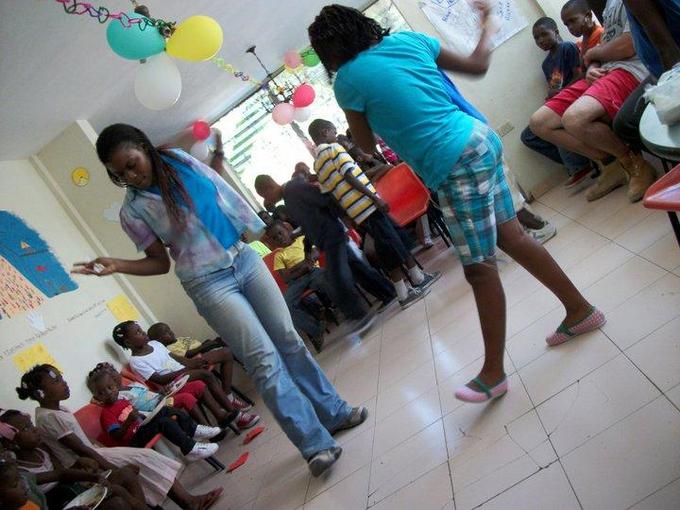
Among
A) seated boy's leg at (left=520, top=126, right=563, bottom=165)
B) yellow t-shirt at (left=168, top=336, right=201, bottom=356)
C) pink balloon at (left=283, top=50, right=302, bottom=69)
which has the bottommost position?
seated boy's leg at (left=520, top=126, right=563, bottom=165)

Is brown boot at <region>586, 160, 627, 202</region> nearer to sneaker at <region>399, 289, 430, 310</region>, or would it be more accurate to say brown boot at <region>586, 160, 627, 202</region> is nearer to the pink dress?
sneaker at <region>399, 289, 430, 310</region>

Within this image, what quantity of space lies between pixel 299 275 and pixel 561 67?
A: 9.02ft

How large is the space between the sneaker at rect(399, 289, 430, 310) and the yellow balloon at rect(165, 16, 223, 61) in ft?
7.54

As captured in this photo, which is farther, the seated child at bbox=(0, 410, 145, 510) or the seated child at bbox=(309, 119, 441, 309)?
the seated child at bbox=(309, 119, 441, 309)

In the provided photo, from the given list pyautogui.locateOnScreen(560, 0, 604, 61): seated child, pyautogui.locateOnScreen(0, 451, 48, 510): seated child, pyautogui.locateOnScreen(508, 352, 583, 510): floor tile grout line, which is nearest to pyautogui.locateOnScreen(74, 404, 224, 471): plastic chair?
pyautogui.locateOnScreen(0, 451, 48, 510): seated child

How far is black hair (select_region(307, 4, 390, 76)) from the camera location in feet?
5.78

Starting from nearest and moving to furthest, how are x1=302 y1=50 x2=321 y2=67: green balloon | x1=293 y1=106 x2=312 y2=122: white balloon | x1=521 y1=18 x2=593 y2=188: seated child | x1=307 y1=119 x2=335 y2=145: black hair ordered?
x1=521 y1=18 x2=593 y2=188: seated child < x1=307 y1=119 x2=335 y2=145: black hair < x1=302 y1=50 x2=321 y2=67: green balloon < x1=293 y1=106 x2=312 y2=122: white balloon

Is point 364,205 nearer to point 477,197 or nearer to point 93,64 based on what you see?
point 477,197

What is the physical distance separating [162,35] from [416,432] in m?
2.93

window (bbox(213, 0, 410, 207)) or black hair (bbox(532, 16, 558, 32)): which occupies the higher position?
window (bbox(213, 0, 410, 207))

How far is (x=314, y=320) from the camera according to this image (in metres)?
4.65

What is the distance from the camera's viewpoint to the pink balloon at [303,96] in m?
6.76

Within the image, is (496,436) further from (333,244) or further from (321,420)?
(333,244)

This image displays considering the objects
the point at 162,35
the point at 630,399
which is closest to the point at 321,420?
the point at 630,399
